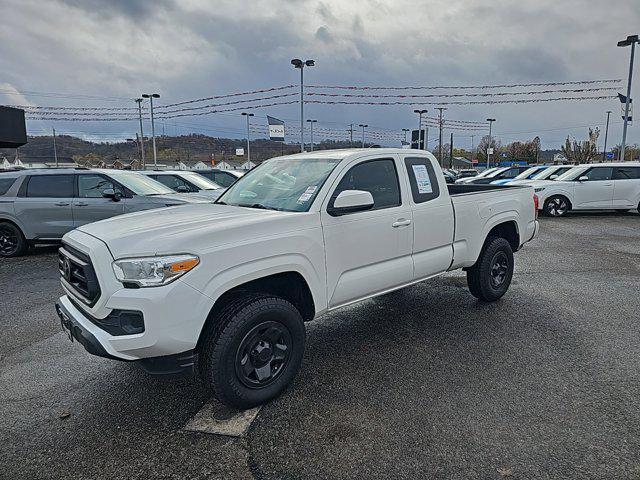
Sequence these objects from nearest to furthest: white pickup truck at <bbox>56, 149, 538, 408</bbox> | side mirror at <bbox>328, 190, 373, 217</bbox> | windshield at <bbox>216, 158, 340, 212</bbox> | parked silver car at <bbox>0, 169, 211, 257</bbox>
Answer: white pickup truck at <bbox>56, 149, 538, 408</bbox>, side mirror at <bbox>328, 190, 373, 217</bbox>, windshield at <bbox>216, 158, 340, 212</bbox>, parked silver car at <bbox>0, 169, 211, 257</bbox>

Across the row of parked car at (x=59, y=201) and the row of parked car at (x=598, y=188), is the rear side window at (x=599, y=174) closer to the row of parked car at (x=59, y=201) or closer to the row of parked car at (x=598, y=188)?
the row of parked car at (x=598, y=188)

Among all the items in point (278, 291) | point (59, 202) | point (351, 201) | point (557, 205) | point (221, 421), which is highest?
point (351, 201)

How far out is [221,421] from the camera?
297cm

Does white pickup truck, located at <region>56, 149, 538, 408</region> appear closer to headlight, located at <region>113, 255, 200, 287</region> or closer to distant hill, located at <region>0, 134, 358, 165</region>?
headlight, located at <region>113, 255, 200, 287</region>

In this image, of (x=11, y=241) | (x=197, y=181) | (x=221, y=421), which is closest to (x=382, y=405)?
(x=221, y=421)

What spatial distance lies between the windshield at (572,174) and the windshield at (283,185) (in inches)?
502

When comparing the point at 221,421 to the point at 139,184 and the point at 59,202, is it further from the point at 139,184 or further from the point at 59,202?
the point at 59,202

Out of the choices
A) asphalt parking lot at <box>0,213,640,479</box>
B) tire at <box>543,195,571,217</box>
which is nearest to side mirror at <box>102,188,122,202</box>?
asphalt parking lot at <box>0,213,640,479</box>

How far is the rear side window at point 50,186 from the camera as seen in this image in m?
8.52

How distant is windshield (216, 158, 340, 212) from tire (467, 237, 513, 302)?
247 centimetres

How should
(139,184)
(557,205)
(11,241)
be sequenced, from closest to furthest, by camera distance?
(11,241) < (139,184) < (557,205)

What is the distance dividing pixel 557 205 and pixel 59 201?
1421cm

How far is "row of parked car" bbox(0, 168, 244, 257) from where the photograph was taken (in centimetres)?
837

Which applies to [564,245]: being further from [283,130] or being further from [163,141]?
[163,141]
